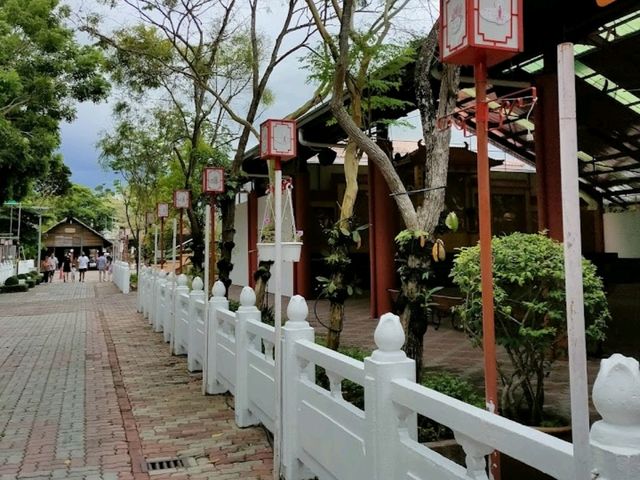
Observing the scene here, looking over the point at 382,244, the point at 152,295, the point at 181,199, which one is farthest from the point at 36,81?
the point at 382,244

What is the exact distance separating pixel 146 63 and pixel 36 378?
17.2 ft

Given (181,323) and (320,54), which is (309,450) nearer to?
(320,54)

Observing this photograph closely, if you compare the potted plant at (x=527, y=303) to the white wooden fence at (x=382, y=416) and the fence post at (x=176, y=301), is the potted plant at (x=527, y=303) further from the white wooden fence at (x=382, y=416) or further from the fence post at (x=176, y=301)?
the fence post at (x=176, y=301)

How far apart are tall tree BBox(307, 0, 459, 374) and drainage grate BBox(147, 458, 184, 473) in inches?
66.4

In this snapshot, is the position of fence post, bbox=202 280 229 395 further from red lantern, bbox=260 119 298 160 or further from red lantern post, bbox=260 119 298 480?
red lantern, bbox=260 119 298 160

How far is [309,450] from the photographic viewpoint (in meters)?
3.06

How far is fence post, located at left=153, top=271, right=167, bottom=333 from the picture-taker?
947 cm

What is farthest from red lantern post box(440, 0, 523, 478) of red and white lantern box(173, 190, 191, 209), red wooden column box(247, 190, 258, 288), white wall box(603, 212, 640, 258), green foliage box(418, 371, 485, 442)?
white wall box(603, 212, 640, 258)

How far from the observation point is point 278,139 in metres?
3.62

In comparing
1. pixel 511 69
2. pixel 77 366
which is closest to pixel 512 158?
pixel 511 69

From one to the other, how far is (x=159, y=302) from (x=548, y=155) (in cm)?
646

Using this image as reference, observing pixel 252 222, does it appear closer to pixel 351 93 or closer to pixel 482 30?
pixel 351 93

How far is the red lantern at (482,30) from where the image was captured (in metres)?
2.09

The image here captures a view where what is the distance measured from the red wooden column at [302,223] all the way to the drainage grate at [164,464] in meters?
9.39
